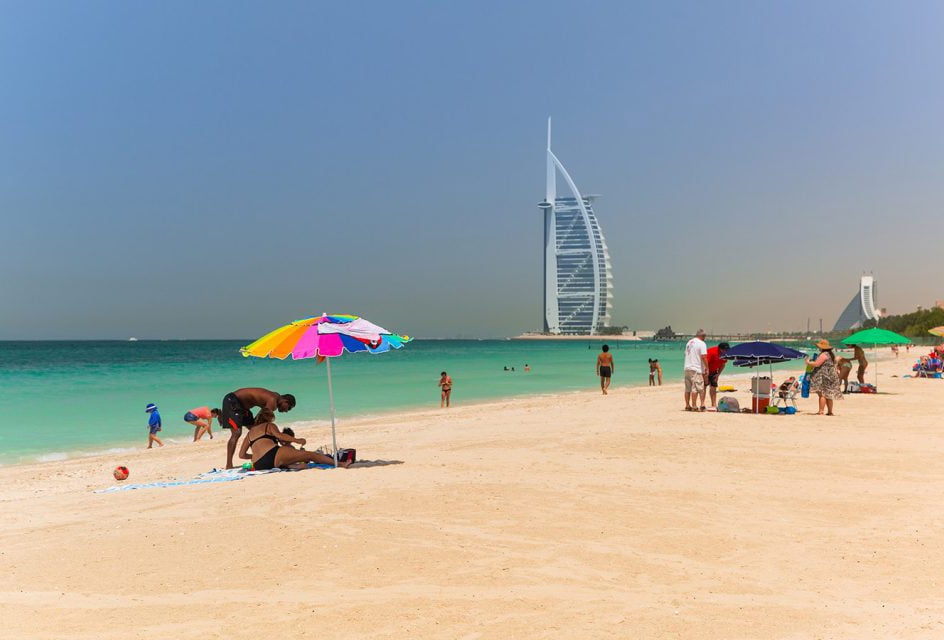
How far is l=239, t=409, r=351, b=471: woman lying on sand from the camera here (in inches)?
342

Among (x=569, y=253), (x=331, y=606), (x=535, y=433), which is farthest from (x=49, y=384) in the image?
(x=569, y=253)

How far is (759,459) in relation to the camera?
28.8 feet

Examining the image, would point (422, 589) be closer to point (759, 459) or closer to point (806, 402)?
point (759, 459)

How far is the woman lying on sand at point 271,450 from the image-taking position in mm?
8695

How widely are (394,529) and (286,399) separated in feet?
11.7

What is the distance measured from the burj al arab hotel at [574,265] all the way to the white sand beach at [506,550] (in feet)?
574

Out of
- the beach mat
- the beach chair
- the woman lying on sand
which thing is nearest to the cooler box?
the beach chair

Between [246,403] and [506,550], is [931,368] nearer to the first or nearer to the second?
[246,403]

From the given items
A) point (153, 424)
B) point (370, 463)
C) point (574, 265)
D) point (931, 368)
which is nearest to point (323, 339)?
point (370, 463)

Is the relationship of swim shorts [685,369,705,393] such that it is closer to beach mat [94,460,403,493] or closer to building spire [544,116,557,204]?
beach mat [94,460,403,493]

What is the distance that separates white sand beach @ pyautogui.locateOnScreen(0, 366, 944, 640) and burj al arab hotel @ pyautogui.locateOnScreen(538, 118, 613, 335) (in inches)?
6883

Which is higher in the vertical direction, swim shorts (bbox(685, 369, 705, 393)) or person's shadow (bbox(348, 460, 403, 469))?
swim shorts (bbox(685, 369, 705, 393))

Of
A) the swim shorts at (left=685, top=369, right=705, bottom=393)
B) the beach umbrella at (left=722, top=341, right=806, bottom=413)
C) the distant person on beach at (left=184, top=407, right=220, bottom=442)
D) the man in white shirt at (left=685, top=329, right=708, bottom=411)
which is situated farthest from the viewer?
the distant person on beach at (left=184, top=407, right=220, bottom=442)

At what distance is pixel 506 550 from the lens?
5062 millimetres
